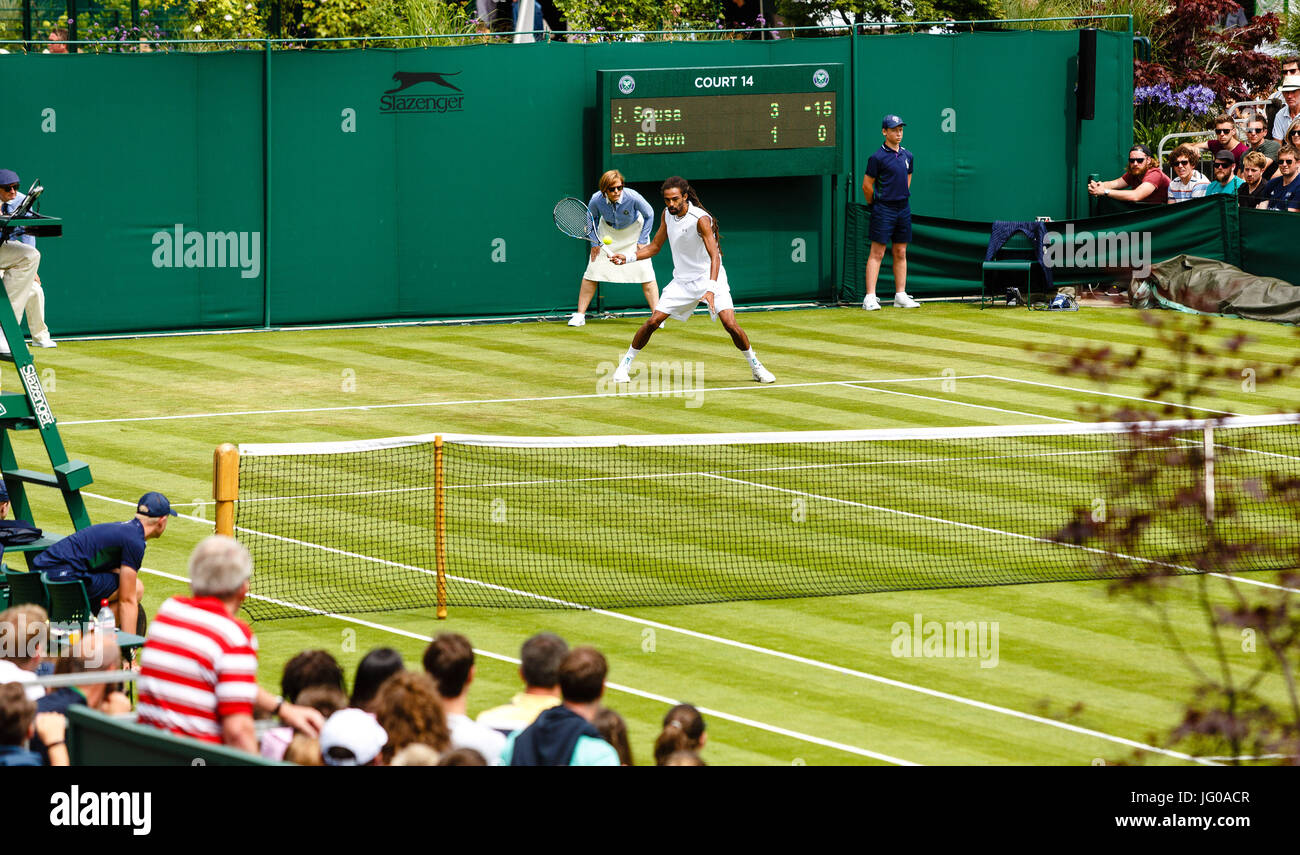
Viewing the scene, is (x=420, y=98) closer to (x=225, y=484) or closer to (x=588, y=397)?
(x=588, y=397)

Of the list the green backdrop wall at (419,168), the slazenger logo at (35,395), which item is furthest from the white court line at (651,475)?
the green backdrop wall at (419,168)

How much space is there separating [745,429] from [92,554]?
28.5 ft

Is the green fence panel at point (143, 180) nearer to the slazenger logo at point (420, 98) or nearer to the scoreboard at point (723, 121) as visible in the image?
the slazenger logo at point (420, 98)

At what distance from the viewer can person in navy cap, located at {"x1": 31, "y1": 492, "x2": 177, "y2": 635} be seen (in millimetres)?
10945

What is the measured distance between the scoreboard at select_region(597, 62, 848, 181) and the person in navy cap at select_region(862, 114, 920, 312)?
2.93ft

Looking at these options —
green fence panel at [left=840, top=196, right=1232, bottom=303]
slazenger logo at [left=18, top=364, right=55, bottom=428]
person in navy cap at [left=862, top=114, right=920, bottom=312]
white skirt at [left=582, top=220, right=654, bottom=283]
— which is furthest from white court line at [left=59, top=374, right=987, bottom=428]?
Result: slazenger logo at [left=18, top=364, right=55, bottom=428]

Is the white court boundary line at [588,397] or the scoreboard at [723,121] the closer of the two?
the white court boundary line at [588,397]

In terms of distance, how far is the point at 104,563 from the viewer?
11.0 meters

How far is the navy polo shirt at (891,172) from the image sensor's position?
26609 mm

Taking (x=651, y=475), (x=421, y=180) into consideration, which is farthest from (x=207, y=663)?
(x=421, y=180)

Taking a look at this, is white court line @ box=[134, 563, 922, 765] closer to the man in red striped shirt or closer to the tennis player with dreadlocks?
the man in red striped shirt

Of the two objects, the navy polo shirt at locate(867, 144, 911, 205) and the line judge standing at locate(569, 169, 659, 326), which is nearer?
the line judge standing at locate(569, 169, 659, 326)

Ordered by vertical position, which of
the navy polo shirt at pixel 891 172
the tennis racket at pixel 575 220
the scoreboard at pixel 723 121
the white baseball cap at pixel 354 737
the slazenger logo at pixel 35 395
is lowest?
the white baseball cap at pixel 354 737
